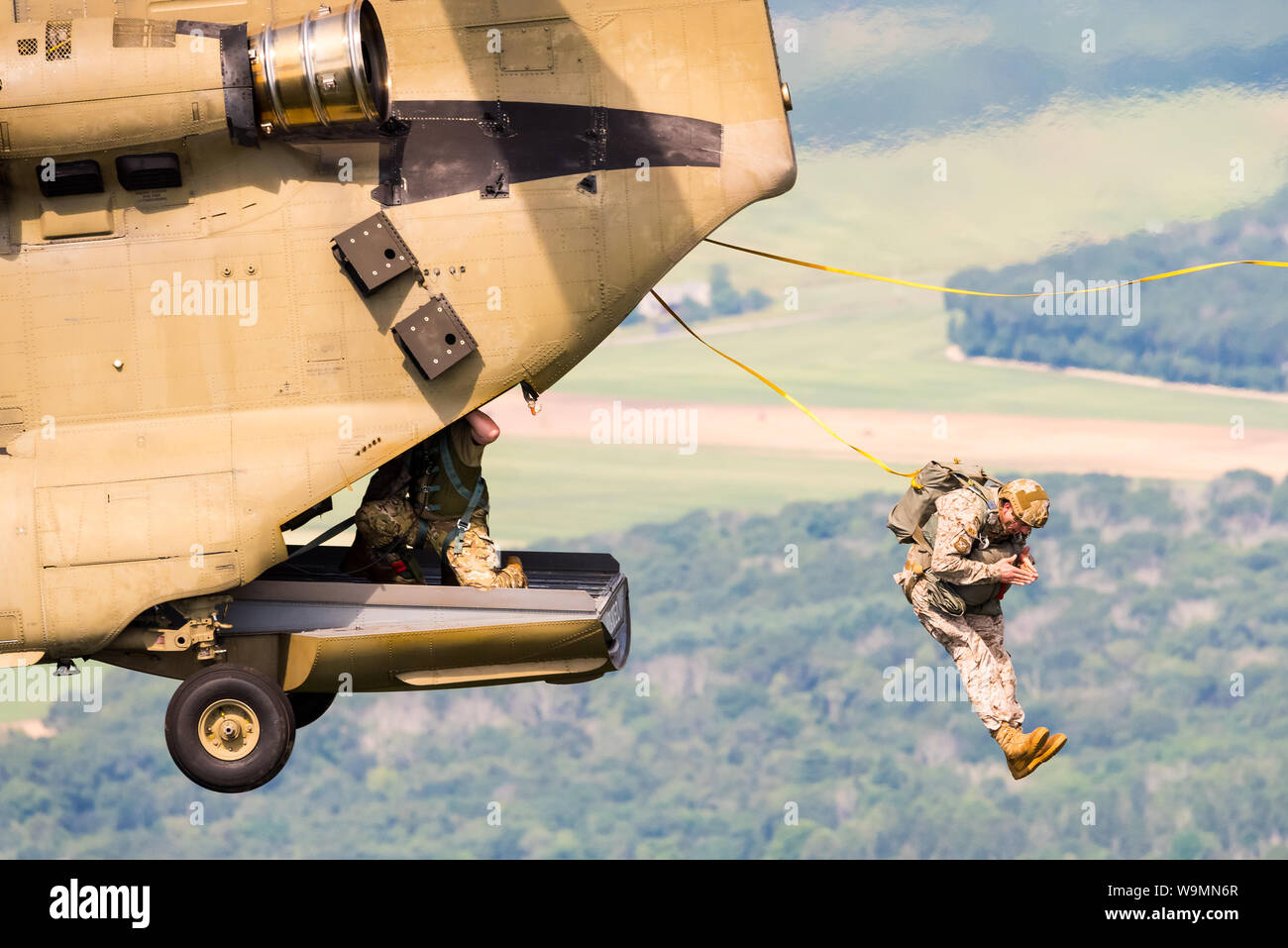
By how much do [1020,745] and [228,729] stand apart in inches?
211

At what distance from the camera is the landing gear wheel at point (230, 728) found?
1290 centimetres

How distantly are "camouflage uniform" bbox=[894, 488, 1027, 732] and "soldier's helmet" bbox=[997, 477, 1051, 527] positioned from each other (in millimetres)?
206

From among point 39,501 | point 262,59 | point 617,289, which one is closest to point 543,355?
point 617,289

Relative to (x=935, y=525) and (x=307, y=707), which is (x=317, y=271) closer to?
(x=307, y=707)

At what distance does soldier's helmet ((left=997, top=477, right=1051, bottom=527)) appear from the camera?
12781 mm

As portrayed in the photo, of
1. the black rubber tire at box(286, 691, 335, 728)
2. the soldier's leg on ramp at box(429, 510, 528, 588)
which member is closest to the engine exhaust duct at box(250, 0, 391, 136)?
the soldier's leg on ramp at box(429, 510, 528, 588)

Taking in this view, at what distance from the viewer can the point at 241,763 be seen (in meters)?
13.0

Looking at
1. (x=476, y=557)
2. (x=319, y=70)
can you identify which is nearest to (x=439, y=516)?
(x=476, y=557)

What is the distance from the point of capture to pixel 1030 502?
42.0ft

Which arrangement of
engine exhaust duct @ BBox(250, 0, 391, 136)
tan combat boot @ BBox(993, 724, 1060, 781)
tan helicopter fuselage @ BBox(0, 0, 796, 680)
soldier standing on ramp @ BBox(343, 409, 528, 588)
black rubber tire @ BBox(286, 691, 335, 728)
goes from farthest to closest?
1. black rubber tire @ BBox(286, 691, 335, 728)
2. soldier standing on ramp @ BBox(343, 409, 528, 588)
3. tan combat boot @ BBox(993, 724, 1060, 781)
4. tan helicopter fuselage @ BBox(0, 0, 796, 680)
5. engine exhaust duct @ BBox(250, 0, 391, 136)

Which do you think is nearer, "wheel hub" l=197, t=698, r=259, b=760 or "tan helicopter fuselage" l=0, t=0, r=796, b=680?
"tan helicopter fuselage" l=0, t=0, r=796, b=680

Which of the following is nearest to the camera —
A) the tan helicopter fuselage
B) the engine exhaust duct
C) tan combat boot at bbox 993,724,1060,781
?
Answer: the engine exhaust duct

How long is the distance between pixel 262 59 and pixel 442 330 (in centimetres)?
211

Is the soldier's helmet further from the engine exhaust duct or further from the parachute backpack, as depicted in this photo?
the engine exhaust duct
